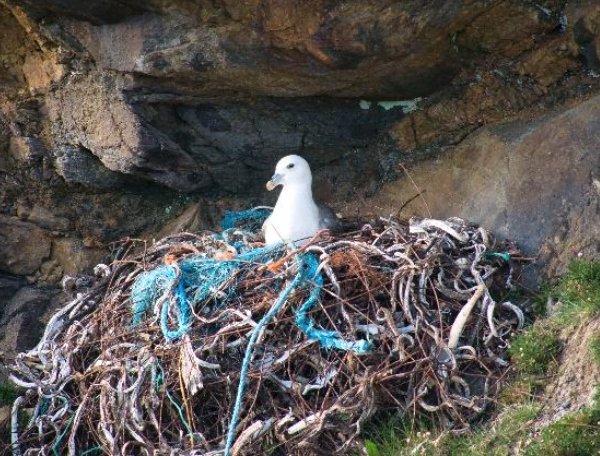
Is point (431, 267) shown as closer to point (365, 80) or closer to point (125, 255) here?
point (365, 80)

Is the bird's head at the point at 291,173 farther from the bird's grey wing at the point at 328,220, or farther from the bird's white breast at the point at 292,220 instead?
the bird's grey wing at the point at 328,220

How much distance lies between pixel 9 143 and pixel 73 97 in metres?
0.64

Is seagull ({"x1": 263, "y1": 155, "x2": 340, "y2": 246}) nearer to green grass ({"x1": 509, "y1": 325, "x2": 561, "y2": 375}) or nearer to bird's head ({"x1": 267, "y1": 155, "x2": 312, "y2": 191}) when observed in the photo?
bird's head ({"x1": 267, "y1": 155, "x2": 312, "y2": 191})

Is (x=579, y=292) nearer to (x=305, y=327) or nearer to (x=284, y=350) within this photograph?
(x=305, y=327)

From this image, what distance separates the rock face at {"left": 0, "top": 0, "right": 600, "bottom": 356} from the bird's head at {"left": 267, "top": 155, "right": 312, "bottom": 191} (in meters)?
0.32

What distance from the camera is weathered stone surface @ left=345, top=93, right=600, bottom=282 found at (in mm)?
6508

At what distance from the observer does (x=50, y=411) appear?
6.46 metres

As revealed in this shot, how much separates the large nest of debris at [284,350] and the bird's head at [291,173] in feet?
1.97

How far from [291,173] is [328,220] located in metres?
0.42

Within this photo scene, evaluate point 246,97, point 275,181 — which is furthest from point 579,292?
point 246,97

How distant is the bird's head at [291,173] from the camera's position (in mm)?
7062

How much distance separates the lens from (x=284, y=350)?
5.96 meters

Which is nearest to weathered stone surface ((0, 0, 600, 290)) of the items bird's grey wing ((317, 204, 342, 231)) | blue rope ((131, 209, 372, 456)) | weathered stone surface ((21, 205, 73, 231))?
weathered stone surface ((21, 205, 73, 231))

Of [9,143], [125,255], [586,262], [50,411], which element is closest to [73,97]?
[9,143]
